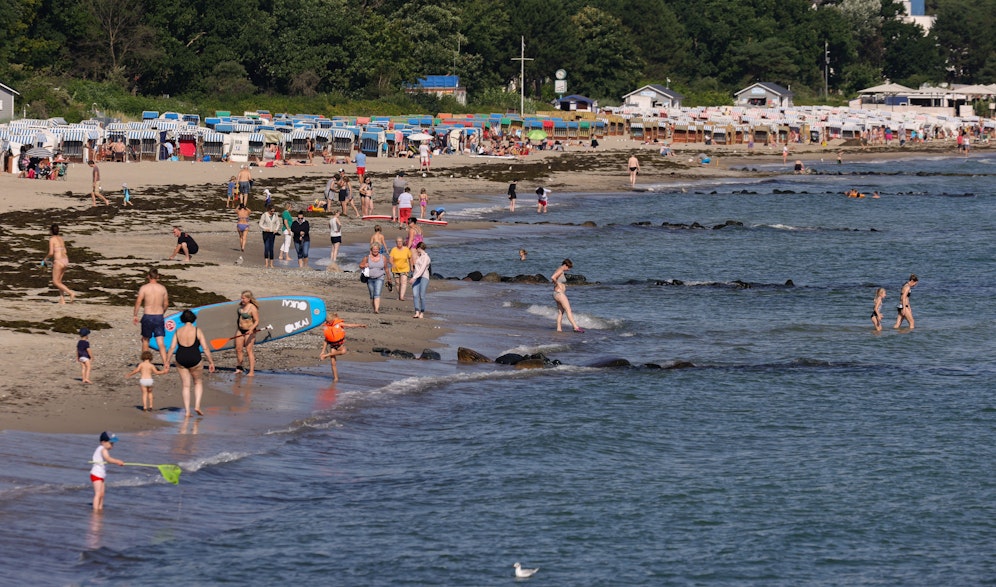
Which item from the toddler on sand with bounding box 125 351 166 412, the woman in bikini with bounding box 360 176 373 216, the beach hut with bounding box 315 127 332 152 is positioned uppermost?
the beach hut with bounding box 315 127 332 152

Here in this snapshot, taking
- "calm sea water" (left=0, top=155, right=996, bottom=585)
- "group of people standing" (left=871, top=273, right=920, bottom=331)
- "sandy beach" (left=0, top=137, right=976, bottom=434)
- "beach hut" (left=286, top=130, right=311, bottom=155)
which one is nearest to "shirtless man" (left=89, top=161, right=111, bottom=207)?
"sandy beach" (left=0, top=137, right=976, bottom=434)

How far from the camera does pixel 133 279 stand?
1057 inches

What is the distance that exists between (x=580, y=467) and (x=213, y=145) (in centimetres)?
4636

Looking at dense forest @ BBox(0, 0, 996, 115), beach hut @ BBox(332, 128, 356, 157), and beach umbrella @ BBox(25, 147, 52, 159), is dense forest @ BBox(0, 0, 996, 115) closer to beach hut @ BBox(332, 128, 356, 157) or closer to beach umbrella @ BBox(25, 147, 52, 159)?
beach hut @ BBox(332, 128, 356, 157)

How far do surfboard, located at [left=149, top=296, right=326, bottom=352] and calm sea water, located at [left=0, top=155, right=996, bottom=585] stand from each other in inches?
45.1

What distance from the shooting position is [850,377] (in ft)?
77.5

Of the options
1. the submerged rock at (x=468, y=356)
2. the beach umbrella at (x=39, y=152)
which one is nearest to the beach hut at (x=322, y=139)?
the beach umbrella at (x=39, y=152)

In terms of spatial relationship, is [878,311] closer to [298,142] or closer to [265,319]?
[265,319]

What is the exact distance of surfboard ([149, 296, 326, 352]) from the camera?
20.9 metres

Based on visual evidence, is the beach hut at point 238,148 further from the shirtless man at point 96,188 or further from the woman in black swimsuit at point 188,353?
the woman in black swimsuit at point 188,353

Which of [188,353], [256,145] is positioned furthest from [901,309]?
[256,145]

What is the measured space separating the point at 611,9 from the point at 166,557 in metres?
136

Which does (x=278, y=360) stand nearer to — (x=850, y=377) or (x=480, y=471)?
(x=480, y=471)

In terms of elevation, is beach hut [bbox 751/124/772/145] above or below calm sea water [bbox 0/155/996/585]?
above
